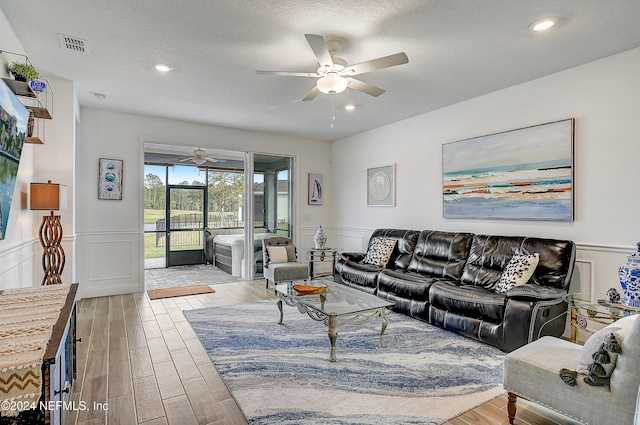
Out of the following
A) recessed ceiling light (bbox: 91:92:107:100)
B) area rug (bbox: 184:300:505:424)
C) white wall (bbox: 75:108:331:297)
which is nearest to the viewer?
area rug (bbox: 184:300:505:424)

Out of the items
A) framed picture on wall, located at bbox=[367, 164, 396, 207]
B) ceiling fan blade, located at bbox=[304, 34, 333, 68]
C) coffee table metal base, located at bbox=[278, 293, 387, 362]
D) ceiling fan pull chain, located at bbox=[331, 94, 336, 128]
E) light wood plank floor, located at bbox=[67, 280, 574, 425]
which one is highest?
ceiling fan pull chain, located at bbox=[331, 94, 336, 128]

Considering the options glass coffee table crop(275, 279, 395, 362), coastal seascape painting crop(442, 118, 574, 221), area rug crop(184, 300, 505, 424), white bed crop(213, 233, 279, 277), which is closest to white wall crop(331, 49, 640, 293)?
coastal seascape painting crop(442, 118, 574, 221)

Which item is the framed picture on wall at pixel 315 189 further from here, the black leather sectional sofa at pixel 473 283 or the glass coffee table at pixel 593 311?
the glass coffee table at pixel 593 311

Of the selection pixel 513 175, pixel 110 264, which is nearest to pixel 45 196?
pixel 110 264

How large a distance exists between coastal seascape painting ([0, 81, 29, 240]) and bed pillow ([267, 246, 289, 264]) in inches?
139

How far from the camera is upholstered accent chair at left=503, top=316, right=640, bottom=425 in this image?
63.6 inches

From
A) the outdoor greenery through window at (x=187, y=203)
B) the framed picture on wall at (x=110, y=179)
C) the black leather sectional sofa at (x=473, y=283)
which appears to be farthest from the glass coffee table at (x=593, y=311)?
the outdoor greenery through window at (x=187, y=203)

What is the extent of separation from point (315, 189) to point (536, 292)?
4.62 m

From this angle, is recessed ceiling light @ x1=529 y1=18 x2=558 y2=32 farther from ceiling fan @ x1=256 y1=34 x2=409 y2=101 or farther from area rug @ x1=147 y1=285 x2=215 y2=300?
area rug @ x1=147 y1=285 x2=215 y2=300

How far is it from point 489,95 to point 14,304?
492 centimetres

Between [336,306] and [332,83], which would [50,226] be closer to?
[336,306]

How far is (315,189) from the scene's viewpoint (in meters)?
6.91

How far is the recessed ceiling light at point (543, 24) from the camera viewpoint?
2.54 metres

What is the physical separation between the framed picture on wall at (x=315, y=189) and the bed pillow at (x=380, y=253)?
215 cm
